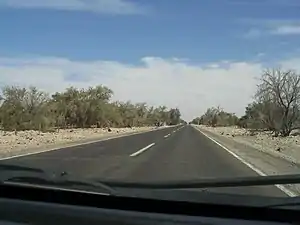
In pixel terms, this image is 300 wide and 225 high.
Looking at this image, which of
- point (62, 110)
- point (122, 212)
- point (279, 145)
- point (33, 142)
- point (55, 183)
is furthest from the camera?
point (62, 110)

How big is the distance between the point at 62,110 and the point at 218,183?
10895 cm

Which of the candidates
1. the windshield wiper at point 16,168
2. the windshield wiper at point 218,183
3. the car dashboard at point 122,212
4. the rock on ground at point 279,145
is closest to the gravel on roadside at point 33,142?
the rock on ground at point 279,145

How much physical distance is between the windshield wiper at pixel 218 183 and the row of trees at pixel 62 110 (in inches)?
3067

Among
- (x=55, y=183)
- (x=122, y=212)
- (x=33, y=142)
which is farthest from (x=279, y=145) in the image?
(x=122, y=212)

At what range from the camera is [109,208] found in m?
3.59

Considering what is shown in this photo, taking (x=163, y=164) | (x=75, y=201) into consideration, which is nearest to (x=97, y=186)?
(x=75, y=201)

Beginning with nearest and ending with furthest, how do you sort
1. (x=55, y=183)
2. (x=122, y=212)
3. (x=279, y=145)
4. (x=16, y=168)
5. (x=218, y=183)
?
(x=122, y=212)
(x=55, y=183)
(x=218, y=183)
(x=16, y=168)
(x=279, y=145)

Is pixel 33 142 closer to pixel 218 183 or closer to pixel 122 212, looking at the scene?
pixel 218 183

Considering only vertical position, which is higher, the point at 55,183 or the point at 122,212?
the point at 55,183

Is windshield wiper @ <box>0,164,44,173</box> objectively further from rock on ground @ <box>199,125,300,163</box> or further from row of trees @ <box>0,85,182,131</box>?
row of trees @ <box>0,85,182,131</box>

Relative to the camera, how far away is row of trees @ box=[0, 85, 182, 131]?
270 ft

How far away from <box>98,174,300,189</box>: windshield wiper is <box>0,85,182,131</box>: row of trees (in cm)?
7790

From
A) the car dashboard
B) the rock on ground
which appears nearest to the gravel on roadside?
the rock on ground

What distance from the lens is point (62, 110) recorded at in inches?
4405
